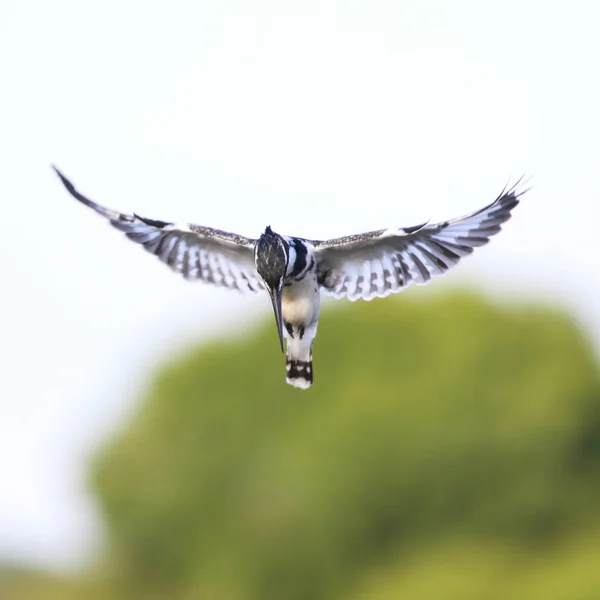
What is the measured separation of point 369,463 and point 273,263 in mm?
17410

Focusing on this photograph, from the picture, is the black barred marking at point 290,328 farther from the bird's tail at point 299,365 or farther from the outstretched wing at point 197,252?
the outstretched wing at point 197,252

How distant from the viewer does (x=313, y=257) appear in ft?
19.9

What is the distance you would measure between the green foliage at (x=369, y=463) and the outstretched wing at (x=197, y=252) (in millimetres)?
13532

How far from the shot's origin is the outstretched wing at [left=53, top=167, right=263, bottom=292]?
626cm

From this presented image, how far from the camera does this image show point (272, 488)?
2319 centimetres

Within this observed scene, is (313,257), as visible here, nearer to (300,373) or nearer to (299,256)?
(299,256)

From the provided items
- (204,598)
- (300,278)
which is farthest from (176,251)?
(204,598)

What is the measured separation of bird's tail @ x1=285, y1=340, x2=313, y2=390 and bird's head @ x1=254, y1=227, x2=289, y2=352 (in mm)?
883

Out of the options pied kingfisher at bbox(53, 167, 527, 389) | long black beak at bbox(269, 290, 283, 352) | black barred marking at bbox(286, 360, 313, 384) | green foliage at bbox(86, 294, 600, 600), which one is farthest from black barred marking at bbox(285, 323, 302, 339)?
green foliage at bbox(86, 294, 600, 600)

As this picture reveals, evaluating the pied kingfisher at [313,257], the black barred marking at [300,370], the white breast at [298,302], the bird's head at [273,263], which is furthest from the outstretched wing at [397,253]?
the bird's head at [273,263]

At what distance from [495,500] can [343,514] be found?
8.55 ft

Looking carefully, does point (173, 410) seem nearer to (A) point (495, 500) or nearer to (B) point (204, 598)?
(B) point (204, 598)

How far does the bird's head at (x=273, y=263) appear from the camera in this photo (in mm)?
5336

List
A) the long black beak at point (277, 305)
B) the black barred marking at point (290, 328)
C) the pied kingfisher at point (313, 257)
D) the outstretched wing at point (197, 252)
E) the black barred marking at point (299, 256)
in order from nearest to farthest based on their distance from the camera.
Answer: the long black beak at point (277, 305), the black barred marking at point (299, 256), the pied kingfisher at point (313, 257), the black barred marking at point (290, 328), the outstretched wing at point (197, 252)
